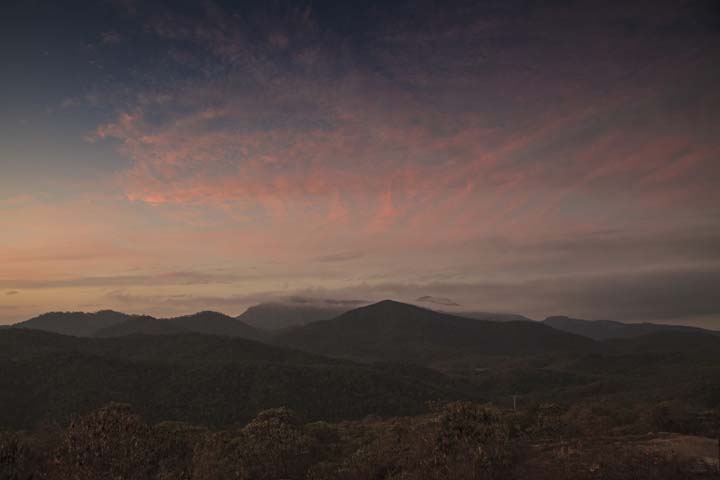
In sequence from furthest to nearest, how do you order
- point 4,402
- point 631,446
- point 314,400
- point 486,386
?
point 486,386 → point 314,400 → point 4,402 → point 631,446

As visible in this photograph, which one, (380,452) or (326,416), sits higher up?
(380,452)

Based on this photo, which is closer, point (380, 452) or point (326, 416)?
A: point (380, 452)

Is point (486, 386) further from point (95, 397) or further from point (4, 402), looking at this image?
point (4, 402)

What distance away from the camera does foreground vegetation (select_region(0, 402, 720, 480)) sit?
15.6 meters

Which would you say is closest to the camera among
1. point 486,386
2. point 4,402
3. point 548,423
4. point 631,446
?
point 631,446

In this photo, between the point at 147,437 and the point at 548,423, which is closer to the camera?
the point at 147,437

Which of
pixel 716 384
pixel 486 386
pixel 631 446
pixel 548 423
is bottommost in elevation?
pixel 486 386

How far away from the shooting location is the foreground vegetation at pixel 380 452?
51.1 feet

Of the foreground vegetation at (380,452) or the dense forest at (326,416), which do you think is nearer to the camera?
the foreground vegetation at (380,452)

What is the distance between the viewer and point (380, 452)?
22.8 meters

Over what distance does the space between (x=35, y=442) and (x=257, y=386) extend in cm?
8391

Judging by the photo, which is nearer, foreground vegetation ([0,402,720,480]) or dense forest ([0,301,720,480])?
foreground vegetation ([0,402,720,480])

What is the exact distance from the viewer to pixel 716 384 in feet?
278

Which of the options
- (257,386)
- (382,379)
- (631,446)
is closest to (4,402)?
(257,386)
